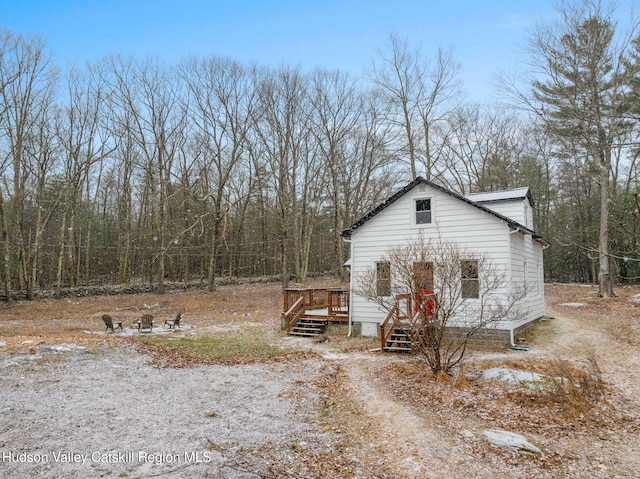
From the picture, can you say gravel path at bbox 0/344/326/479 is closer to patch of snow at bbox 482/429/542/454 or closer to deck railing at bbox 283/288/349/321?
patch of snow at bbox 482/429/542/454

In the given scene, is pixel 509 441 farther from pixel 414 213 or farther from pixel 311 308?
pixel 311 308

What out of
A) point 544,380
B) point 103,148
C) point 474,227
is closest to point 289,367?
point 544,380

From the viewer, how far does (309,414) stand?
6406 millimetres

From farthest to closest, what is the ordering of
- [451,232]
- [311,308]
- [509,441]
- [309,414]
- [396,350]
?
1. [311,308]
2. [451,232]
3. [396,350]
4. [309,414]
5. [509,441]

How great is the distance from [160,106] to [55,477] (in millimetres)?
28032

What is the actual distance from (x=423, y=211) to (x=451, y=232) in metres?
1.11

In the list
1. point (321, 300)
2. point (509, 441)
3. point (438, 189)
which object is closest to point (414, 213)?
point (438, 189)

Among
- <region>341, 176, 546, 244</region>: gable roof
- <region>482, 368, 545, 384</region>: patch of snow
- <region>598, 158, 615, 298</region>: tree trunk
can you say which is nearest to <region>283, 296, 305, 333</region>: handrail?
<region>341, 176, 546, 244</region>: gable roof

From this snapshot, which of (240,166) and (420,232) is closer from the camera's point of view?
(420,232)

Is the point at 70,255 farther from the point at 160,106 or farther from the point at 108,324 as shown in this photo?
the point at 108,324

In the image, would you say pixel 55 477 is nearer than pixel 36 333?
Yes

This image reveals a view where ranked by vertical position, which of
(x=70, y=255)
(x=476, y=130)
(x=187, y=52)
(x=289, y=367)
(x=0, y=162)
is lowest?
(x=289, y=367)

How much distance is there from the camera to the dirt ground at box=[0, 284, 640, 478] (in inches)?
182

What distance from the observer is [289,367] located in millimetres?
9508
